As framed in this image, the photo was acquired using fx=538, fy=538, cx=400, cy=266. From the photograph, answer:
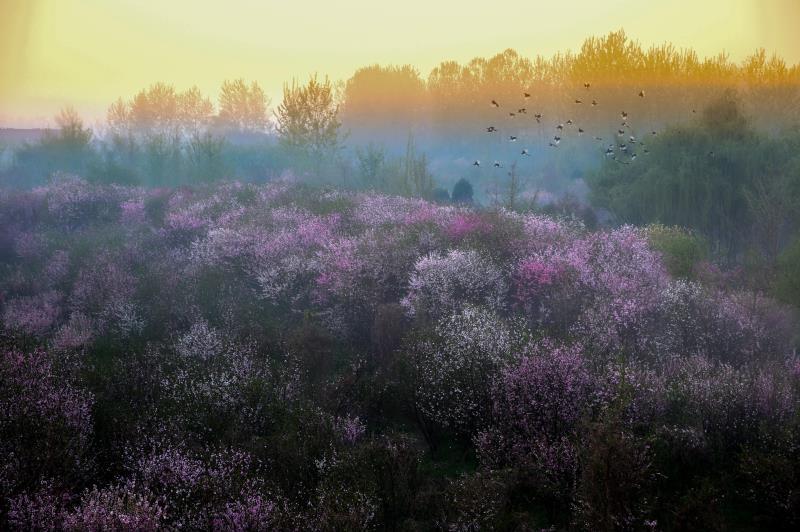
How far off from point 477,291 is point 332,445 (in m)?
7.88

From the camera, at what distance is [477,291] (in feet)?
52.1

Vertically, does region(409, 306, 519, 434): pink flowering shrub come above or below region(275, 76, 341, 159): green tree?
below

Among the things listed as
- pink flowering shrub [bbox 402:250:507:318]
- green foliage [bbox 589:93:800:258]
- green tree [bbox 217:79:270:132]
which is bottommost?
pink flowering shrub [bbox 402:250:507:318]

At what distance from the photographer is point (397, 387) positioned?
1231cm

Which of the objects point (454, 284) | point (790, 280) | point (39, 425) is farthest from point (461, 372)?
point (790, 280)

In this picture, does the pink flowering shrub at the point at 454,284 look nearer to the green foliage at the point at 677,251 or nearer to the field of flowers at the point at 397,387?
the field of flowers at the point at 397,387

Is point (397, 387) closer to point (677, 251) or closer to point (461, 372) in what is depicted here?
point (461, 372)

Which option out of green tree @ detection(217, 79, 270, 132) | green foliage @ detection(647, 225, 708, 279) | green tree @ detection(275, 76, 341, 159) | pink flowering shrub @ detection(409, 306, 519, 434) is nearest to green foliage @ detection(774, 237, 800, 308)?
green foliage @ detection(647, 225, 708, 279)

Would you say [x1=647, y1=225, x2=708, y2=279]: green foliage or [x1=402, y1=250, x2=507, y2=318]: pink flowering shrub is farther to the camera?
[x1=647, y1=225, x2=708, y2=279]: green foliage

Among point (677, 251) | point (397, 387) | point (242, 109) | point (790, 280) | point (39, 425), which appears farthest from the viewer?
point (242, 109)

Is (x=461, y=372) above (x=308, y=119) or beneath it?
beneath

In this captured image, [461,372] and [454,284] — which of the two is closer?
[461,372]

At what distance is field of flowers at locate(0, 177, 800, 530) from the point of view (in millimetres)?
7602

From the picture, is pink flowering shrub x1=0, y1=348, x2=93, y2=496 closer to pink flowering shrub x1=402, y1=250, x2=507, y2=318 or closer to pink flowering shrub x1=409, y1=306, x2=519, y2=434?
pink flowering shrub x1=409, y1=306, x2=519, y2=434
